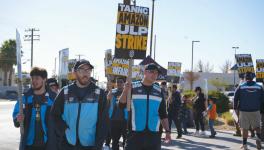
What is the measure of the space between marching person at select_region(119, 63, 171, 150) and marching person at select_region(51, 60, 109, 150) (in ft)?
4.02

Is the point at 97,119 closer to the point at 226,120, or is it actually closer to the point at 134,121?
the point at 134,121

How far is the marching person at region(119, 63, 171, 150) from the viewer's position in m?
6.34

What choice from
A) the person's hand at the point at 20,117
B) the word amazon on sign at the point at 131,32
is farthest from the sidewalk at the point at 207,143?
the person's hand at the point at 20,117

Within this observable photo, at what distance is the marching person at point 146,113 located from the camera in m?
6.34

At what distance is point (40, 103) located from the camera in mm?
5953

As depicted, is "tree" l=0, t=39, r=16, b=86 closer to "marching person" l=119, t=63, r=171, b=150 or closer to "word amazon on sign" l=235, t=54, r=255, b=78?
"word amazon on sign" l=235, t=54, r=255, b=78

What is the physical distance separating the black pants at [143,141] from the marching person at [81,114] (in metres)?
1.23

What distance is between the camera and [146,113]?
253 inches

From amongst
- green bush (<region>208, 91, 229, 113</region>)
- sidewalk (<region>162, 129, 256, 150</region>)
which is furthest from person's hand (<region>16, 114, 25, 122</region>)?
green bush (<region>208, 91, 229, 113</region>)

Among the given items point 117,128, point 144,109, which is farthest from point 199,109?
point 144,109

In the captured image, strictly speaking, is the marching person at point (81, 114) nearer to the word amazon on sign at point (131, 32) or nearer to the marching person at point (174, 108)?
the word amazon on sign at point (131, 32)

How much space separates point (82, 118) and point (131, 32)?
11.9 feet

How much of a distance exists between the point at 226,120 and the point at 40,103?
16.1 metres

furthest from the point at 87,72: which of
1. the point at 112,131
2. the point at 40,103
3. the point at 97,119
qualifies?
the point at 112,131
